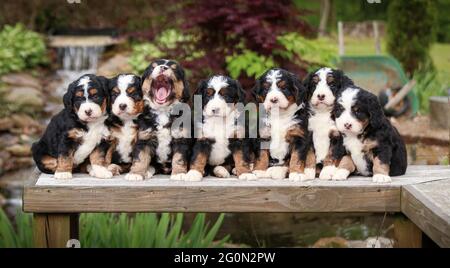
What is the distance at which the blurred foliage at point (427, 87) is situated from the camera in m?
12.7

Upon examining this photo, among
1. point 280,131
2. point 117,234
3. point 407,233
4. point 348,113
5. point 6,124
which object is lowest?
point 117,234

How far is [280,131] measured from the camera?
4.43 meters

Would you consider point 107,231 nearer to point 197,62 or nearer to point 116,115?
point 116,115

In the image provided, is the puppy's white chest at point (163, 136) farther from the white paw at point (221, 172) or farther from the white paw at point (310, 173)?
the white paw at point (310, 173)

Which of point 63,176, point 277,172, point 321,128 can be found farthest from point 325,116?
point 63,176

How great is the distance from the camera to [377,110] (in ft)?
14.1

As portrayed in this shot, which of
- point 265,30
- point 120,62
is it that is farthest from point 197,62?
point 120,62

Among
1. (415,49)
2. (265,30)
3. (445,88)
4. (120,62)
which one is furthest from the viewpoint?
(120,62)

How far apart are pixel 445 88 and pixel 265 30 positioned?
17.1 feet

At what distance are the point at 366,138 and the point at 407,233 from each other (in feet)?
2.30

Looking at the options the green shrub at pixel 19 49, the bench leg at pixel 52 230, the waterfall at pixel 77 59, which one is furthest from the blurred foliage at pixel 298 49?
the green shrub at pixel 19 49

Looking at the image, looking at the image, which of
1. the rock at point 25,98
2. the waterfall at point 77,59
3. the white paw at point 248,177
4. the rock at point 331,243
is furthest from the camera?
the waterfall at point 77,59

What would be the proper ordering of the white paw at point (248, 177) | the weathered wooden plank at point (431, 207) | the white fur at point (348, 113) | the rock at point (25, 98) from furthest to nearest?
the rock at point (25, 98), the white paw at point (248, 177), the white fur at point (348, 113), the weathered wooden plank at point (431, 207)

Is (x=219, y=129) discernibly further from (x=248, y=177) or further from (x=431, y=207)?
(x=431, y=207)
